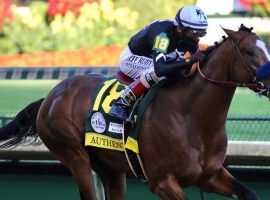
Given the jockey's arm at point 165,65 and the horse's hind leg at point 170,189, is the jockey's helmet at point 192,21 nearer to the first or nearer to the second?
the jockey's arm at point 165,65

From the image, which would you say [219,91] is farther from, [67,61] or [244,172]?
[67,61]

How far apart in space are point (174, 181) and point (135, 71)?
3.12 feet

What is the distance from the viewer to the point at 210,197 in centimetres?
711

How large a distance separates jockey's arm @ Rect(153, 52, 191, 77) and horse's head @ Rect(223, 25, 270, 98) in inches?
12.8

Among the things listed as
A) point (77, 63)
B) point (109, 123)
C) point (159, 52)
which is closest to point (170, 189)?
point (109, 123)

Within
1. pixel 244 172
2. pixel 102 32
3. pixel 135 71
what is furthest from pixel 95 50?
pixel 135 71

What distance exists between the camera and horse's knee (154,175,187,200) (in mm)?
5215

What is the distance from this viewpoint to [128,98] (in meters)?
5.54

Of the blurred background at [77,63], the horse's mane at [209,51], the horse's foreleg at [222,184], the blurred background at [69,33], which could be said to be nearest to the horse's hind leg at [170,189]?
the horse's foreleg at [222,184]

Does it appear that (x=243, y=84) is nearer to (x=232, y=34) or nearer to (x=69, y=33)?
(x=232, y=34)

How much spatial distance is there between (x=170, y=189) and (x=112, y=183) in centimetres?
111

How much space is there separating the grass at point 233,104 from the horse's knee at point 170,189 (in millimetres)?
2985

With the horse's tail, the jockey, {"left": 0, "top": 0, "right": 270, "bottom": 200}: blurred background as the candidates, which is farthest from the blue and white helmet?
the horse's tail

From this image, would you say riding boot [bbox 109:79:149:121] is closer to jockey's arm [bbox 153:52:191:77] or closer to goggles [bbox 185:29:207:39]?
jockey's arm [bbox 153:52:191:77]
